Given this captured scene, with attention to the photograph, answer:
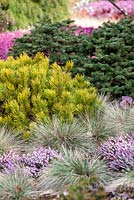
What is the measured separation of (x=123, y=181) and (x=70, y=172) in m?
0.52

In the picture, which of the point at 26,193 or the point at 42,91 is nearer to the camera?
the point at 26,193

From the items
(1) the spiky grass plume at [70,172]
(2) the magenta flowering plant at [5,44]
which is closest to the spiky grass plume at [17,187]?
(1) the spiky grass plume at [70,172]

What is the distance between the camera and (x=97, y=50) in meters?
8.26

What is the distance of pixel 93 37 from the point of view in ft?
28.5

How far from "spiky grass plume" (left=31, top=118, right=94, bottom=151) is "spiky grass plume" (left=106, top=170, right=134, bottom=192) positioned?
38.4 inches

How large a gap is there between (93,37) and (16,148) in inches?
113

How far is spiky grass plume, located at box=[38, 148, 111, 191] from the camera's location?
538 cm

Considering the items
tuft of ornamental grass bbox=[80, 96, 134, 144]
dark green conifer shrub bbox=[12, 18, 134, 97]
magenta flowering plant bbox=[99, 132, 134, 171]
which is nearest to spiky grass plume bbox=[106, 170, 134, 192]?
magenta flowering plant bbox=[99, 132, 134, 171]

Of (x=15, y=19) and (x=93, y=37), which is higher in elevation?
(x=93, y=37)

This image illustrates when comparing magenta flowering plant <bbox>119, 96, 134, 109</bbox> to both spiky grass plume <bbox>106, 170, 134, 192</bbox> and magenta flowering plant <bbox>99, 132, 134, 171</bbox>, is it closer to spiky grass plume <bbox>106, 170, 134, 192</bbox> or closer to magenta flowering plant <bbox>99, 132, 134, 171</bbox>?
magenta flowering plant <bbox>99, 132, 134, 171</bbox>

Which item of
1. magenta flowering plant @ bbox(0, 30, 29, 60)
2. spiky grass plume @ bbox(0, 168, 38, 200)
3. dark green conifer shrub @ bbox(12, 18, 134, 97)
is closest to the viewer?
spiky grass plume @ bbox(0, 168, 38, 200)

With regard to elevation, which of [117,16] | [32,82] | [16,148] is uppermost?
[32,82]

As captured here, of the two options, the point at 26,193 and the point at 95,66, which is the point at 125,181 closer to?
the point at 26,193

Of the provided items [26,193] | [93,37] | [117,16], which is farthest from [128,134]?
[117,16]
